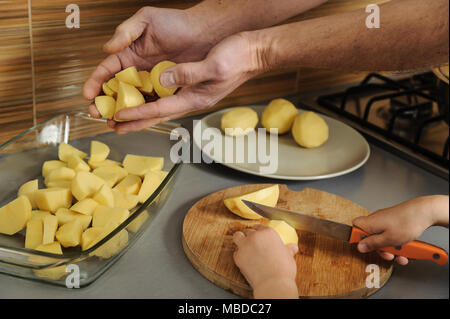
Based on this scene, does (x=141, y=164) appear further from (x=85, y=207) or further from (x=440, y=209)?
(x=440, y=209)

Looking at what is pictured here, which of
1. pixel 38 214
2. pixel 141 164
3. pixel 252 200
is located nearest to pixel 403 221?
pixel 252 200

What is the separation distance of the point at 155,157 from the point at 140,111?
0.17 metres

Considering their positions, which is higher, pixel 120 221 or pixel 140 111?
pixel 140 111

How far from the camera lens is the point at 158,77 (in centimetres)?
97

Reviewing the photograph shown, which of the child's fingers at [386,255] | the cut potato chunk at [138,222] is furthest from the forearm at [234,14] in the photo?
the child's fingers at [386,255]

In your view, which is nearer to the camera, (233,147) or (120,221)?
(120,221)

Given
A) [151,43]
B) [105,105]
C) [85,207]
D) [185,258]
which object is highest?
[151,43]

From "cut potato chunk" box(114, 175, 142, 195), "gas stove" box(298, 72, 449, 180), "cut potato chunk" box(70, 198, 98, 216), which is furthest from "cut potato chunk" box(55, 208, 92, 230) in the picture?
"gas stove" box(298, 72, 449, 180)

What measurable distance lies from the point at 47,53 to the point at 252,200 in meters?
0.56

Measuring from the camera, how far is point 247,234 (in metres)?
0.87
